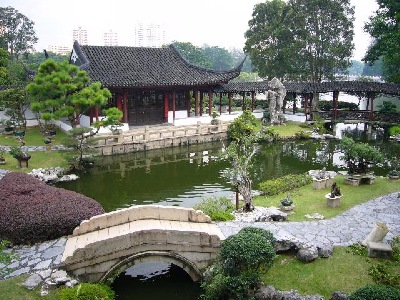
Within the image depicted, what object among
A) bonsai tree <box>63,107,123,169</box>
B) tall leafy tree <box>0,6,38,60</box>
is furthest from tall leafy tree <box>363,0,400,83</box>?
tall leafy tree <box>0,6,38,60</box>

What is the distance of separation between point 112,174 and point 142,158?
3.78 meters

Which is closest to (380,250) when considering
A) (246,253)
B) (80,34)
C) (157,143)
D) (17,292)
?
(246,253)

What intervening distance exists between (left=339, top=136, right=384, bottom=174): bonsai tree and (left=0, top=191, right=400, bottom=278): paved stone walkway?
3.10m

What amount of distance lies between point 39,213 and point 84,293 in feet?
11.6

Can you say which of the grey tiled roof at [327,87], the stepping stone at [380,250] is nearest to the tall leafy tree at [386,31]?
the grey tiled roof at [327,87]

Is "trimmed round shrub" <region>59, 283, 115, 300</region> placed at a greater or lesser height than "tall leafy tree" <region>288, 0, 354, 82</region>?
lesser

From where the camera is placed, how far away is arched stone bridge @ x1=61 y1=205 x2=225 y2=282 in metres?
11.1

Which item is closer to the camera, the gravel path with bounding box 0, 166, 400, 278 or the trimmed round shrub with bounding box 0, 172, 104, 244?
the gravel path with bounding box 0, 166, 400, 278

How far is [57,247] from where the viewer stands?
11914 millimetres

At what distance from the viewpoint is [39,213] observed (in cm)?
1246

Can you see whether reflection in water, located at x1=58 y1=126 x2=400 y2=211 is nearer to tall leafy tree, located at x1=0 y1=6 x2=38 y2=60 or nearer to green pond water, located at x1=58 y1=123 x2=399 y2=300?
green pond water, located at x1=58 y1=123 x2=399 y2=300

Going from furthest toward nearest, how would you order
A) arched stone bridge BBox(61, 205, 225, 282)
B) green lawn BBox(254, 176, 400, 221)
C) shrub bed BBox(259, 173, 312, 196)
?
1. shrub bed BBox(259, 173, 312, 196)
2. green lawn BBox(254, 176, 400, 221)
3. arched stone bridge BBox(61, 205, 225, 282)

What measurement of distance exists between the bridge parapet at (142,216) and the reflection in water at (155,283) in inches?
61.6

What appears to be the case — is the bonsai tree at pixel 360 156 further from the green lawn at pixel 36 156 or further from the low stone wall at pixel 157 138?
the green lawn at pixel 36 156
